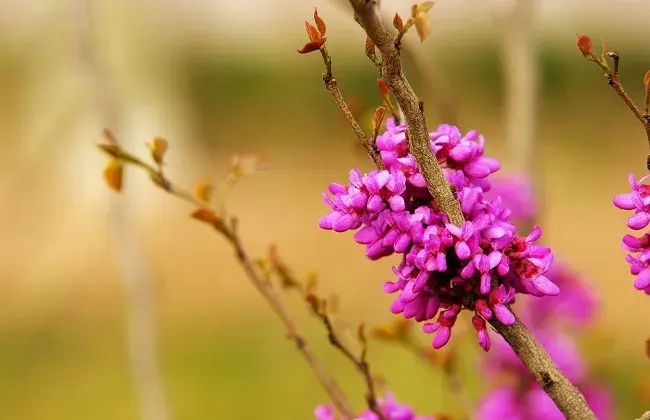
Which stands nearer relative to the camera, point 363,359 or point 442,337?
point 442,337

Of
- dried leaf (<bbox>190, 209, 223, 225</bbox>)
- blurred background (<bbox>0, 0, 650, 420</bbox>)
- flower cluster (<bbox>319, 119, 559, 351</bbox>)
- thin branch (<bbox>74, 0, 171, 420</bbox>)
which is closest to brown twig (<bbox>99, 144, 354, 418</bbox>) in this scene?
dried leaf (<bbox>190, 209, 223, 225</bbox>)

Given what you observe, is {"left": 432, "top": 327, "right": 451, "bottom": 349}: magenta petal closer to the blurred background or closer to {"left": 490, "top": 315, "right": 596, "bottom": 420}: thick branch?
{"left": 490, "top": 315, "right": 596, "bottom": 420}: thick branch

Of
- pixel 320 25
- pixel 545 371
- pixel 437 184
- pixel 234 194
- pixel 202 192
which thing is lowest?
pixel 545 371

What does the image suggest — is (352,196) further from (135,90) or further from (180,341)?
(180,341)

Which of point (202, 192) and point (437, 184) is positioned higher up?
point (202, 192)

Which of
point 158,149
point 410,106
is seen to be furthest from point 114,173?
point 410,106

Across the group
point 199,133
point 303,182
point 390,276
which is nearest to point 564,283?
point 390,276

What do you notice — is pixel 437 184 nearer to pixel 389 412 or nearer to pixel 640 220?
pixel 640 220
